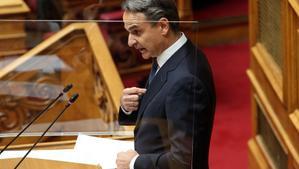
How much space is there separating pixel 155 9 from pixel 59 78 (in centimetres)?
92

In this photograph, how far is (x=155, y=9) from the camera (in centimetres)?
268

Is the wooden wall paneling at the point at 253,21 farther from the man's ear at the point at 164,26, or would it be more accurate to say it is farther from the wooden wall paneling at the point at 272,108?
the man's ear at the point at 164,26

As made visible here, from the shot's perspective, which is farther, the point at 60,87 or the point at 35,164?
the point at 60,87

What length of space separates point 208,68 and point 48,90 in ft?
2.75

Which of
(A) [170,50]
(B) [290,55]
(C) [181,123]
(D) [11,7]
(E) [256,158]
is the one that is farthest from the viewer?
(D) [11,7]

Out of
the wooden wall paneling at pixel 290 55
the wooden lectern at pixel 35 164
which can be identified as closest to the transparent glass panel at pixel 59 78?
the wooden lectern at pixel 35 164

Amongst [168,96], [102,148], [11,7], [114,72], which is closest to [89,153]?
[102,148]

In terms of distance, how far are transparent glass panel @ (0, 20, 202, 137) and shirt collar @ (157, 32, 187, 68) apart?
31 mm

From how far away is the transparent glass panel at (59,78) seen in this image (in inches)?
119

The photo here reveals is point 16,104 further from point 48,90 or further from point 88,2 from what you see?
point 88,2

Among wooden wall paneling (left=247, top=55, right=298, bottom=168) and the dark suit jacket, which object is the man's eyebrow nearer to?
the dark suit jacket

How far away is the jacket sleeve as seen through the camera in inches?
103

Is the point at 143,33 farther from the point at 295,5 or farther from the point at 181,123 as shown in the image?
the point at 295,5

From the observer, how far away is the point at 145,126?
2.72 metres
